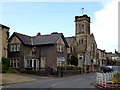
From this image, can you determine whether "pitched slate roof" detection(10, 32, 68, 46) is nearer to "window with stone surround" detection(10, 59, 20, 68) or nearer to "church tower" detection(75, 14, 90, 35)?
"window with stone surround" detection(10, 59, 20, 68)

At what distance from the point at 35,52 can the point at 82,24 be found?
74.4ft

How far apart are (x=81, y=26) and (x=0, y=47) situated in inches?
1218

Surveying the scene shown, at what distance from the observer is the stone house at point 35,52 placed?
35.6 meters

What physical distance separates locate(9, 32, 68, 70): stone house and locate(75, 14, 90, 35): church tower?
1812 centimetres

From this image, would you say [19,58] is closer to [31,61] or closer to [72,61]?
[31,61]

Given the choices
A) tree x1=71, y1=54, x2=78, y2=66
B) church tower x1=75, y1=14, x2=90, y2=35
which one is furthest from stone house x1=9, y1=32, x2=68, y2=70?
church tower x1=75, y1=14, x2=90, y2=35

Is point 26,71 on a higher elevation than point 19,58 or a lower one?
lower

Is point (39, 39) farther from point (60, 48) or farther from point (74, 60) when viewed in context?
point (74, 60)

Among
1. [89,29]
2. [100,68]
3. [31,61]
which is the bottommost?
[100,68]

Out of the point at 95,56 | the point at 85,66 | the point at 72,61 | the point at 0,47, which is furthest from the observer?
the point at 95,56

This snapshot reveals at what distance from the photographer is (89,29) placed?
57000 mm

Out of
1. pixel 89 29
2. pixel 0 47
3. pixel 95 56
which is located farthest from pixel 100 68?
pixel 0 47

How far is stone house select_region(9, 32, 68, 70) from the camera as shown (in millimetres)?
35562

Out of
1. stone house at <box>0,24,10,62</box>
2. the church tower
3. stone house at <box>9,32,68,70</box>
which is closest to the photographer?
stone house at <box>0,24,10,62</box>
